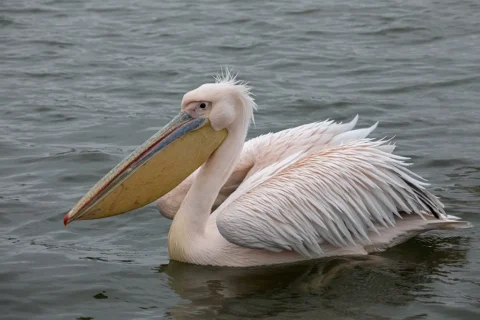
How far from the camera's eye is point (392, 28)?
1041cm

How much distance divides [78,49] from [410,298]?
6.18 metres

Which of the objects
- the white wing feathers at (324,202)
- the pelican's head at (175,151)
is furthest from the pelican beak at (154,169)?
the white wing feathers at (324,202)

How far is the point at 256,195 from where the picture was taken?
5.40m

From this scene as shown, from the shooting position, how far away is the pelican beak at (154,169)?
535cm

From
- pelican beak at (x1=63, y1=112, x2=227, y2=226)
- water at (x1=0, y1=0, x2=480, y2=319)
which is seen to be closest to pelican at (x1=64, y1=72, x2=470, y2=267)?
pelican beak at (x1=63, y1=112, x2=227, y2=226)

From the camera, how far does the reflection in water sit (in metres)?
5.00

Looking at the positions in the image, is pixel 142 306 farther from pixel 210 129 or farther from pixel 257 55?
pixel 257 55

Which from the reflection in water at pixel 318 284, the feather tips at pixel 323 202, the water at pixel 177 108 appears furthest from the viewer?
the feather tips at pixel 323 202

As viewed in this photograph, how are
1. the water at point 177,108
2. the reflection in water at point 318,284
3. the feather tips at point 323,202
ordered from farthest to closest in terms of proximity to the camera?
1. the feather tips at point 323,202
2. the water at point 177,108
3. the reflection in water at point 318,284

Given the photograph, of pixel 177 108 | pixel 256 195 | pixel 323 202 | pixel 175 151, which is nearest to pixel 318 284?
pixel 323 202

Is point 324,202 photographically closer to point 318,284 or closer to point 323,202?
point 323,202

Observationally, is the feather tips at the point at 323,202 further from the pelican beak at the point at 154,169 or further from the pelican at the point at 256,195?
the pelican beak at the point at 154,169

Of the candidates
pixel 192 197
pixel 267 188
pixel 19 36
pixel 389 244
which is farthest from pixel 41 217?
pixel 19 36

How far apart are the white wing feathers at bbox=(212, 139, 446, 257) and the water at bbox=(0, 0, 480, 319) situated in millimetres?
215
